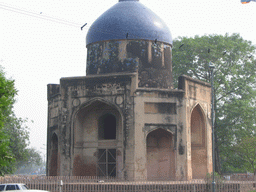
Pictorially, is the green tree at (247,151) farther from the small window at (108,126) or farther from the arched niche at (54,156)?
the arched niche at (54,156)

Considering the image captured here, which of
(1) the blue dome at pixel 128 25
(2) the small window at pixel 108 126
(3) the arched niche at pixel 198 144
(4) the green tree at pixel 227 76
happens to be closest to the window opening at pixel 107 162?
(2) the small window at pixel 108 126

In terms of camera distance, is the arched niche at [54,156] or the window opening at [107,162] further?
the arched niche at [54,156]

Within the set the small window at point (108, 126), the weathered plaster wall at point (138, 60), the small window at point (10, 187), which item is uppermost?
the weathered plaster wall at point (138, 60)

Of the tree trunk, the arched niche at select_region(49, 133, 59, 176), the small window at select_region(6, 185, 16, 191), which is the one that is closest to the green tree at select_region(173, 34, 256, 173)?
the tree trunk

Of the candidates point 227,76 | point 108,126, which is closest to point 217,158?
point 227,76

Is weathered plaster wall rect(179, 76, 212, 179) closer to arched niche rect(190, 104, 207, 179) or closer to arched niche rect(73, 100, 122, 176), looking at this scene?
arched niche rect(190, 104, 207, 179)

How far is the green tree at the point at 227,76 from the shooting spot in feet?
90.1

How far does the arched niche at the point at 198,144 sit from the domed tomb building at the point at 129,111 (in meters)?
0.05

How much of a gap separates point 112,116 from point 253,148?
10429mm

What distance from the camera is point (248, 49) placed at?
28.7 m

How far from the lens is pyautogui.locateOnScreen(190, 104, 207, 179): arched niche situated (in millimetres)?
21703

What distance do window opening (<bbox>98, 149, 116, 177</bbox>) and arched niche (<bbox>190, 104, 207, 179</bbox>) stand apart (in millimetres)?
4170

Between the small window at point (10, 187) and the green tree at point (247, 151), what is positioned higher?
the green tree at point (247, 151)

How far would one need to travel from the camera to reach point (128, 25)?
2192 centimetres
